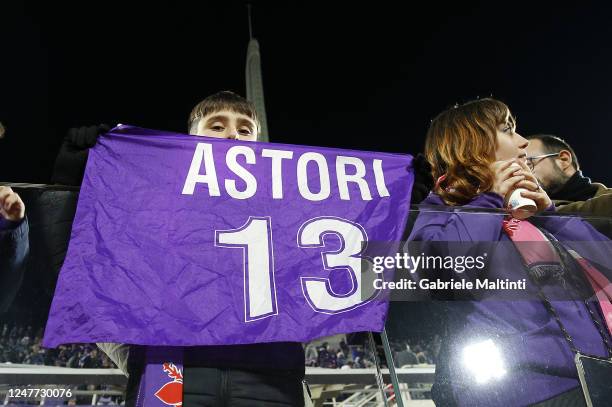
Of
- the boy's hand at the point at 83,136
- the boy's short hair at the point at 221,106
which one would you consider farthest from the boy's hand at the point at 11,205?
the boy's short hair at the point at 221,106

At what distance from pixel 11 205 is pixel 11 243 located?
119 mm

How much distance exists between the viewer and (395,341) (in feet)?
5.05

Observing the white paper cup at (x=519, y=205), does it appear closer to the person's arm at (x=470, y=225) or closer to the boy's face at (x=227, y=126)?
the person's arm at (x=470, y=225)

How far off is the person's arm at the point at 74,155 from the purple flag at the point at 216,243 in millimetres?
39

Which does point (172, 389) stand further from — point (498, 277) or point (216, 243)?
point (498, 277)

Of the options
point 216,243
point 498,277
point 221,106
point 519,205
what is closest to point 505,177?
point 519,205

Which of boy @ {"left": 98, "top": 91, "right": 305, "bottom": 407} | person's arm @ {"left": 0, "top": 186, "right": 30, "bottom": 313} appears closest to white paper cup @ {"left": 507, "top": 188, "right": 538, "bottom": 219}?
boy @ {"left": 98, "top": 91, "right": 305, "bottom": 407}

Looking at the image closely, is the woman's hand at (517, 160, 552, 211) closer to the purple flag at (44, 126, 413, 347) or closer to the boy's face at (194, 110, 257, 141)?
the purple flag at (44, 126, 413, 347)

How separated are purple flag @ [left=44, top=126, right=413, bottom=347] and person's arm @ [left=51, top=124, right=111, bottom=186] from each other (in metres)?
0.04

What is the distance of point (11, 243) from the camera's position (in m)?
1.36

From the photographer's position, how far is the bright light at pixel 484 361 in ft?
4.39

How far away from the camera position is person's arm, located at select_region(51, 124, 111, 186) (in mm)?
1524

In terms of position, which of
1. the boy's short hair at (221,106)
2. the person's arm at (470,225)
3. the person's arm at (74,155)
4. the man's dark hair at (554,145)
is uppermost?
the man's dark hair at (554,145)

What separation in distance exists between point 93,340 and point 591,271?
1.55m
